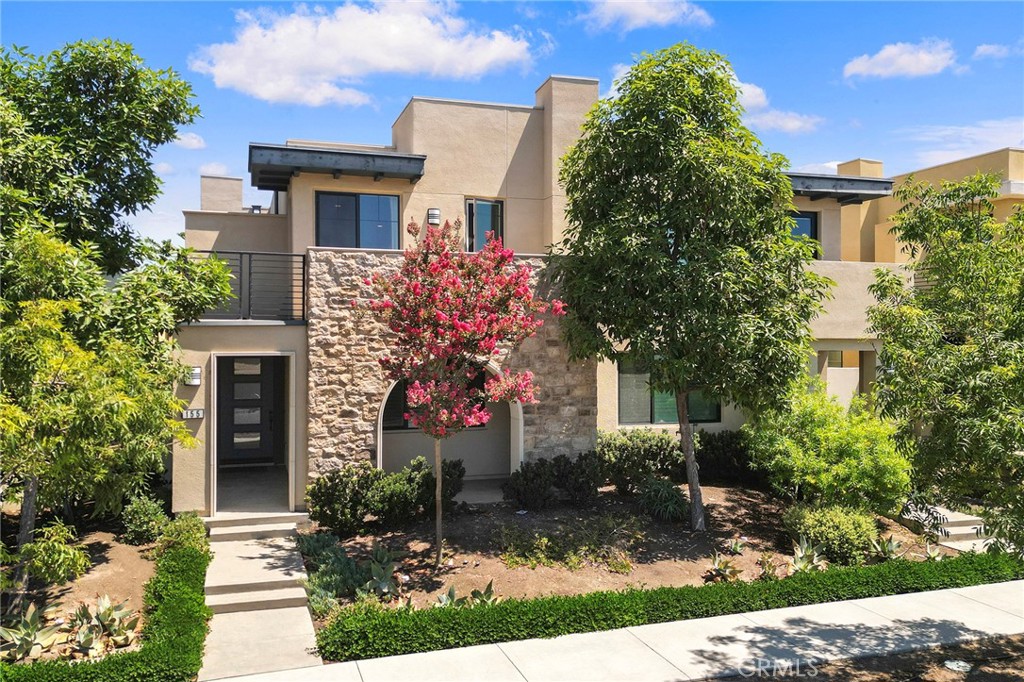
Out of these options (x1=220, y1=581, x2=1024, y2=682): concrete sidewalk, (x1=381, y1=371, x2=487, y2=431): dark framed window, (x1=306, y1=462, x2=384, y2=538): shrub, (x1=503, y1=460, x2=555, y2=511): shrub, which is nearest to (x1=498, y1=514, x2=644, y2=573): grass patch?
(x1=503, y1=460, x2=555, y2=511): shrub

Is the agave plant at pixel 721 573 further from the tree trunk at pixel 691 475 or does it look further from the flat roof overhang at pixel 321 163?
the flat roof overhang at pixel 321 163

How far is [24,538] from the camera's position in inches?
348

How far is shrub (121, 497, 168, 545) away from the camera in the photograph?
442 inches

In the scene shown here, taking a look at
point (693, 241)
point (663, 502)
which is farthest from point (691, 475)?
point (693, 241)

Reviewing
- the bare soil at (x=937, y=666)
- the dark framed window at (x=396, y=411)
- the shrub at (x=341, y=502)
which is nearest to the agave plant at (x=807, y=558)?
the bare soil at (x=937, y=666)

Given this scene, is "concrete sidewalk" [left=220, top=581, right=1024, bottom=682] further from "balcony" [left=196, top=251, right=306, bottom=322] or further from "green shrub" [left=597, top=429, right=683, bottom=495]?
"balcony" [left=196, top=251, right=306, bottom=322]

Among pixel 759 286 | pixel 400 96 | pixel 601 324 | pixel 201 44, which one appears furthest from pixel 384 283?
pixel 400 96

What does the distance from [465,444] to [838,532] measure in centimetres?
758

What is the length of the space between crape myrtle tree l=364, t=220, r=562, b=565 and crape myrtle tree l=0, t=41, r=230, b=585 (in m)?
3.15

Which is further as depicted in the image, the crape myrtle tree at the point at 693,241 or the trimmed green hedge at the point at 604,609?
the crape myrtle tree at the point at 693,241

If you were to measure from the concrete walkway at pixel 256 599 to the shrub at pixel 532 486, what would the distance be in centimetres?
376

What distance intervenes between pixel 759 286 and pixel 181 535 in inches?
390

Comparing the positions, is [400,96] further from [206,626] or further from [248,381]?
[206,626]

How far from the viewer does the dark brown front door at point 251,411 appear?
1748 centimetres
